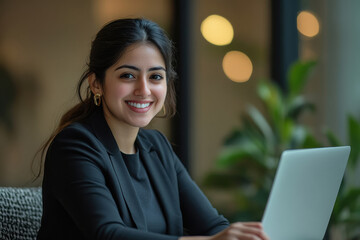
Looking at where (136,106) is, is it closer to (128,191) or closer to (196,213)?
(128,191)

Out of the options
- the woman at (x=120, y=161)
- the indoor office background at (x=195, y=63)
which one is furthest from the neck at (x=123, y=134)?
the indoor office background at (x=195, y=63)

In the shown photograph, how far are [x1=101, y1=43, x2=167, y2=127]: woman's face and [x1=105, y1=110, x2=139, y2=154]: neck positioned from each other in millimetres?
23

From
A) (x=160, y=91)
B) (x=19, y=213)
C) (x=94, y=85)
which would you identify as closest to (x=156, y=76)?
(x=160, y=91)

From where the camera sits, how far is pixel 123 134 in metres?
1.58

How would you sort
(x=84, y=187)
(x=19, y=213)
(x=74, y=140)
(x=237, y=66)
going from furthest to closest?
1. (x=237, y=66)
2. (x=19, y=213)
3. (x=74, y=140)
4. (x=84, y=187)

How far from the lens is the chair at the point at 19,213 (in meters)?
1.50

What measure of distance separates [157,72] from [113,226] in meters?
0.46

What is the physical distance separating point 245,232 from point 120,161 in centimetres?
51

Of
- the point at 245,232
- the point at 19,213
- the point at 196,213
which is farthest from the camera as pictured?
the point at 196,213

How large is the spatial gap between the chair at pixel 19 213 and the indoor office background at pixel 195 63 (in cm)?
137

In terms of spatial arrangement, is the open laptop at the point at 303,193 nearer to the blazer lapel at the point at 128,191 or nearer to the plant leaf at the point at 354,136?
the blazer lapel at the point at 128,191

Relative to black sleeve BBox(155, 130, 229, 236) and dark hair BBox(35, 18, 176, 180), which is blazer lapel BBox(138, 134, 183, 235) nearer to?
black sleeve BBox(155, 130, 229, 236)

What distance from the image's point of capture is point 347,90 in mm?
3281

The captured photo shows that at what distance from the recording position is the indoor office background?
130 inches
